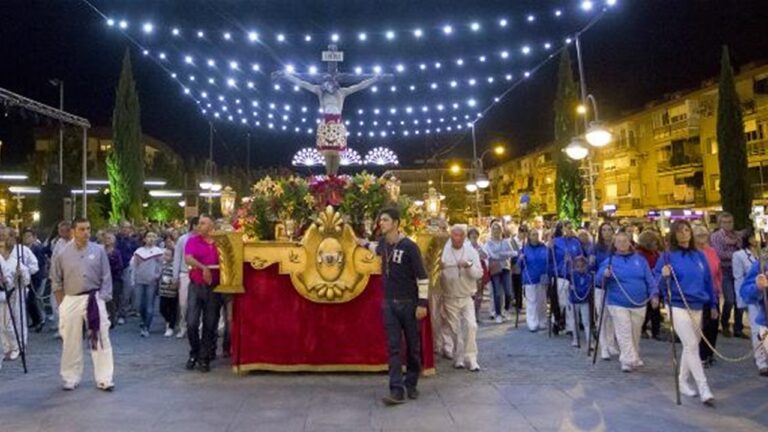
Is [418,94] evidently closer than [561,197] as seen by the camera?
Yes

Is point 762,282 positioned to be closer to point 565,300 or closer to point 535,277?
point 565,300

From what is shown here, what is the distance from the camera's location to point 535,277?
36.6 feet

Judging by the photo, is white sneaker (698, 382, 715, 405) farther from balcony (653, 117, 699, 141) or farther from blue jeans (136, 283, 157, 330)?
A: balcony (653, 117, 699, 141)

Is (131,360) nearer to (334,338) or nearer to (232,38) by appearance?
(334,338)

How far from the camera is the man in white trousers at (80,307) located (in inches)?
278

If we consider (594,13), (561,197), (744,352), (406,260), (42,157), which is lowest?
(744,352)

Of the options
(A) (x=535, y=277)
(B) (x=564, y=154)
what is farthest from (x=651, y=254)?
(B) (x=564, y=154)

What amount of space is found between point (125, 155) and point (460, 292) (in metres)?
28.1

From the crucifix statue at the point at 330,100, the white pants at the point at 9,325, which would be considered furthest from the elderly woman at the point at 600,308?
the white pants at the point at 9,325

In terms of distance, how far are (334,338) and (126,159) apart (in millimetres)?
27942

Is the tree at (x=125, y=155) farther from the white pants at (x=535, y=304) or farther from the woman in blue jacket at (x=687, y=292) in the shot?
the woman in blue jacket at (x=687, y=292)

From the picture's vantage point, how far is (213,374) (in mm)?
7828

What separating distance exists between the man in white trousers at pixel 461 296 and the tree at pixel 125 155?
1067 inches

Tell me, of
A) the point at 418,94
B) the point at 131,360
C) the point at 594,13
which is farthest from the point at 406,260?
the point at 418,94
